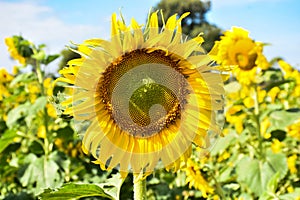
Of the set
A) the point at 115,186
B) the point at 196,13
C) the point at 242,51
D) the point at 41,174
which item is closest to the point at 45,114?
the point at 41,174

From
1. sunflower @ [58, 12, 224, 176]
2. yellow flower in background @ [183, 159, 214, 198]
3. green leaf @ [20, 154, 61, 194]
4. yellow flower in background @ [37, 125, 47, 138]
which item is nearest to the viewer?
sunflower @ [58, 12, 224, 176]

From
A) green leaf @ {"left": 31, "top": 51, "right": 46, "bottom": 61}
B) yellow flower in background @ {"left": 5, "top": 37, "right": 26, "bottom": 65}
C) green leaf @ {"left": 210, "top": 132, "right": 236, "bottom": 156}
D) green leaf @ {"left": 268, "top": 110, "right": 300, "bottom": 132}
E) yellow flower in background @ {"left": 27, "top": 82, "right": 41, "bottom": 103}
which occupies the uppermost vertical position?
yellow flower in background @ {"left": 5, "top": 37, "right": 26, "bottom": 65}

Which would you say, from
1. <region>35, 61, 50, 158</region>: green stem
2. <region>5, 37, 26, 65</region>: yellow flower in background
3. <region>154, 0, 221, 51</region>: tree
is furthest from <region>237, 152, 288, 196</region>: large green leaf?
<region>154, 0, 221, 51</region>: tree

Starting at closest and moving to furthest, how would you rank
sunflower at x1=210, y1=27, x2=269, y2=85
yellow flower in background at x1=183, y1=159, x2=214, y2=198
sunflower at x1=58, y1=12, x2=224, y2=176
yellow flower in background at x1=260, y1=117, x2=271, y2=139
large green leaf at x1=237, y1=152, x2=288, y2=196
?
sunflower at x1=58, y1=12, x2=224, y2=176 → yellow flower in background at x1=183, y1=159, x2=214, y2=198 → sunflower at x1=210, y1=27, x2=269, y2=85 → large green leaf at x1=237, y1=152, x2=288, y2=196 → yellow flower in background at x1=260, y1=117, x2=271, y2=139

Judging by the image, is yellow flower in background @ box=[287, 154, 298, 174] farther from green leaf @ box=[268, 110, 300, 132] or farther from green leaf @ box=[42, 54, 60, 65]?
green leaf @ box=[42, 54, 60, 65]

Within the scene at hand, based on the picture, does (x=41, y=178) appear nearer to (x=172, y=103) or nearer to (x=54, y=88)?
(x=54, y=88)

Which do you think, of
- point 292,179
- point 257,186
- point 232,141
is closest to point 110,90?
point 257,186

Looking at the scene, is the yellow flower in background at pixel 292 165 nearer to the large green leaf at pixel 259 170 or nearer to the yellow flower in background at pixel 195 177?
the large green leaf at pixel 259 170
